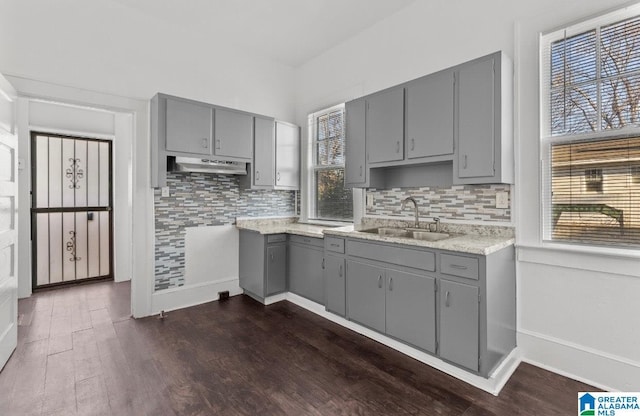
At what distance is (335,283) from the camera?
9.98ft

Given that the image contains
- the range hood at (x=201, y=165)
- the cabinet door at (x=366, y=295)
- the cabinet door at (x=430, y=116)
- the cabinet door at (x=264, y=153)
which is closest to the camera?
the cabinet door at (x=430, y=116)

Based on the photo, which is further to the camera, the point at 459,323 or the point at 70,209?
the point at 70,209

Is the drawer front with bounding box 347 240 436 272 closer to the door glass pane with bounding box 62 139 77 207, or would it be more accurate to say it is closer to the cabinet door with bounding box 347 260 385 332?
the cabinet door with bounding box 347 260 385 332

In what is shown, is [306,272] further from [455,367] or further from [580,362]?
[580,362]

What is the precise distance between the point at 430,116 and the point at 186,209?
2.77 m

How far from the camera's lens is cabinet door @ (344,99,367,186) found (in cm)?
316

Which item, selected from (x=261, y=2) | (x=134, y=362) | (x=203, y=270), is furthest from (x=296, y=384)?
(x=261, y=2)

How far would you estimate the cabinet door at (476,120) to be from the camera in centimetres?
231

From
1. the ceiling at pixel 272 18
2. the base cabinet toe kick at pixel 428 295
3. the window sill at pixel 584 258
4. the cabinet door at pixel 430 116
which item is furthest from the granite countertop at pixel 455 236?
the ceiling at pixel 272 18

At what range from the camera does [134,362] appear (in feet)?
7.93

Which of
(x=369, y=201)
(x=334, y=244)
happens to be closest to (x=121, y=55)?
(x=334, y=244)

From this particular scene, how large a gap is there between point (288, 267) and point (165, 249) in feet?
4.56

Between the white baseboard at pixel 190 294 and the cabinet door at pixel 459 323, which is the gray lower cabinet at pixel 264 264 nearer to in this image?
the white baseboard at pixel 190 294

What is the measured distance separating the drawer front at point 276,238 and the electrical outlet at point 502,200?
7.38ft
